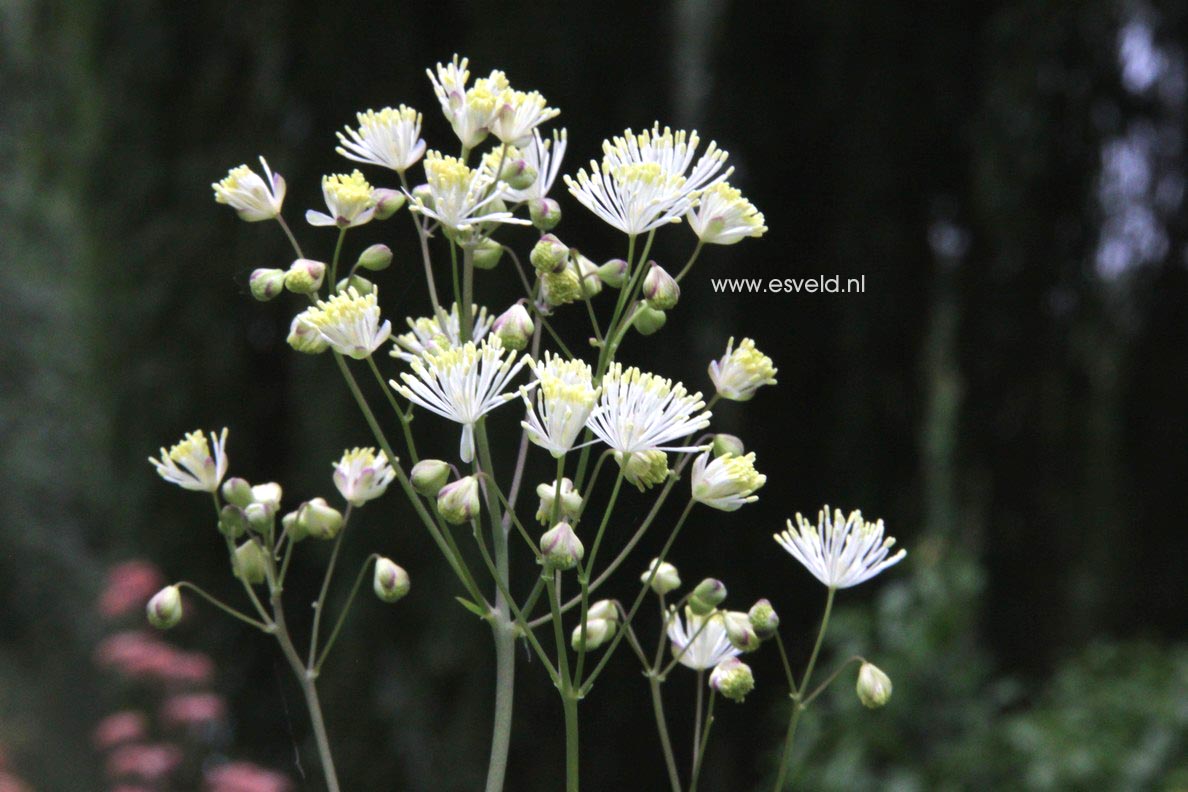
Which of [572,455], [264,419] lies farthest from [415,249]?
[264,419]

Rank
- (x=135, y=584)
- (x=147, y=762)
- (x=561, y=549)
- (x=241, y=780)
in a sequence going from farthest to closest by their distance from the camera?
(x=135, y=584) → (x=147, y=762) → (x=241, y=780) → (x=561, y=549)

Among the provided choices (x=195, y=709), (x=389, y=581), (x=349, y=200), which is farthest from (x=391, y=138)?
(x=195, y=709)

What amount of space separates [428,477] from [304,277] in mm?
72

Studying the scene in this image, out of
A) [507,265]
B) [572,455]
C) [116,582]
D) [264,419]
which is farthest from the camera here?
[116,582]

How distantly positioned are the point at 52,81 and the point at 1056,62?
1294mm

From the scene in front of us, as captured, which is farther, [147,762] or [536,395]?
[147,762]

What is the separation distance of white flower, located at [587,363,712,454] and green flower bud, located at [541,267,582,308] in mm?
40

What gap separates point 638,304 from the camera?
361 mm

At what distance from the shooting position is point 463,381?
324 mm

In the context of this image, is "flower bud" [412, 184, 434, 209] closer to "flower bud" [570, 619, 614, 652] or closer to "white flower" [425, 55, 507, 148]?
"white flower" [425, 55, 507, 148]

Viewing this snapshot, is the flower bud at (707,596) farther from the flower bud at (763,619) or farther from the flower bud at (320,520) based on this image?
the flower bud at (320,520)

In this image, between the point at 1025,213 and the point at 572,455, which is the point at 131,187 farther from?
the point at 1025,213

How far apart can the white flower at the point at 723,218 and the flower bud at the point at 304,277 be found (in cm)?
11

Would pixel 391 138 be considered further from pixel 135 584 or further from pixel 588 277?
pixel 135 584
